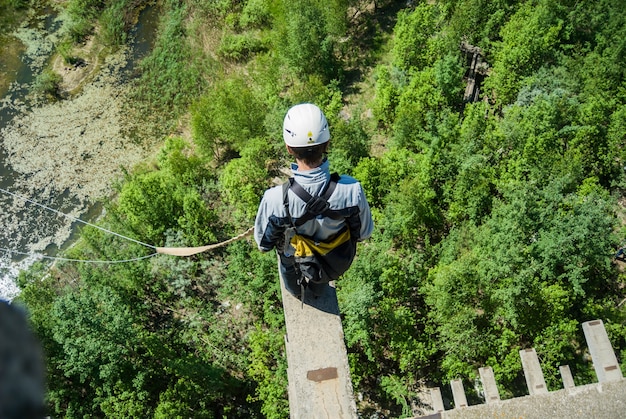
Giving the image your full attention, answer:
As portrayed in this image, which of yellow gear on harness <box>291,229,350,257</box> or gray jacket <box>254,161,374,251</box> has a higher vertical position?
gray jacket <box>254,161,374,251</box>

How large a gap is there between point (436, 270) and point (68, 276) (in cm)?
912

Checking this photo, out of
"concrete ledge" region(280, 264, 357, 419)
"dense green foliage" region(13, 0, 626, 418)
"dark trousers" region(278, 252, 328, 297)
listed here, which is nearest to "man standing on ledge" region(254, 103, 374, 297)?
"dark trousers" region(278, 252, 328, 297)

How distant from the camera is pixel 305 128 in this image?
4.40 metres

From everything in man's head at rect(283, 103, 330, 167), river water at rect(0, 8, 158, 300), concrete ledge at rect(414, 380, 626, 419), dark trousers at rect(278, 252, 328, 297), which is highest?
river water at rect(0, 8, 158, 300)

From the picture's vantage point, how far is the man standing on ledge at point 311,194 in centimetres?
444

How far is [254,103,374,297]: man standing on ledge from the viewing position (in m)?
4.44

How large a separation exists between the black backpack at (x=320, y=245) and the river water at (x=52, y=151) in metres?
11.1

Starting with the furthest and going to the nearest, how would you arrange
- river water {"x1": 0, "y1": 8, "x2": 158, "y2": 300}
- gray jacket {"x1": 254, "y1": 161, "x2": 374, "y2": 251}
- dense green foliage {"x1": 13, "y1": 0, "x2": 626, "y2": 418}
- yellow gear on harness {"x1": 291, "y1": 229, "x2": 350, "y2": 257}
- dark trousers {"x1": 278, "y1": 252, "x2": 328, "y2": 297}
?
1. river water {"x1": 0, "y1": 8, "x2": 158, "y2": 300}
2. dense green foliage {"x1": 13, "y1": 0, "x2": 626, "y2": 418}
3. dark trousers {"x1": 278, "y1": 252, "x2": 328, "y2": 297}
4. yellow gear on harness {"x1": 291, "y1": 229, "x2": 350, "y2": 257}
5. gray jacket {"x1": 254, "y1": 161, "x2": 374, "y2": 251}

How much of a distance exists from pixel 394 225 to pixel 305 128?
694cm

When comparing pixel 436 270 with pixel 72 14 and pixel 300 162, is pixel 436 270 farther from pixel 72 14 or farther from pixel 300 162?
pixel 72 14

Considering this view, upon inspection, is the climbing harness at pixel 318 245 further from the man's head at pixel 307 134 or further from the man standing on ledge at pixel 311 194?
the man's head at pixel 307 134

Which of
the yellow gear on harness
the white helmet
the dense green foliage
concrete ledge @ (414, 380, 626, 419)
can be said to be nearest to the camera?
the white helmet

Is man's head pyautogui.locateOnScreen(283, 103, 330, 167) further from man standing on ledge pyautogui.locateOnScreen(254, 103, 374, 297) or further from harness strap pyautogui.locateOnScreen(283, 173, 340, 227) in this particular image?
harness strap pyautogui.locateOnScreen(283, 173, 340, 227)

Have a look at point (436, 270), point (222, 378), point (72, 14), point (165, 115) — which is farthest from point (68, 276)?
point (72, 14)
